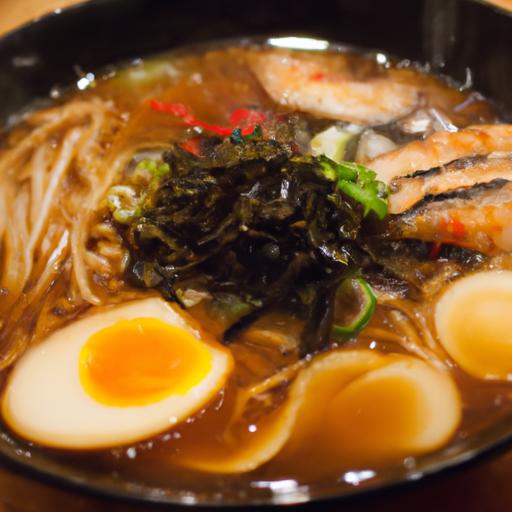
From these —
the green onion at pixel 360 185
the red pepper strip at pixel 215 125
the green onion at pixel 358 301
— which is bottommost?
the green onion at pixel 358 301

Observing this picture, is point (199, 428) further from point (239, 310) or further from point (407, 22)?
point (407, 22)

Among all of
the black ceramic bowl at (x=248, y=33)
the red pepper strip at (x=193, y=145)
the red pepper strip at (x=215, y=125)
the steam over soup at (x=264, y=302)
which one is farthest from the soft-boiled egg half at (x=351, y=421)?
the black ceramic bowl at (x=248, y=33)

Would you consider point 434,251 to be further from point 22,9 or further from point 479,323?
→ point 22,9

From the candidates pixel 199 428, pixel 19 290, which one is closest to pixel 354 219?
pixel 199 428

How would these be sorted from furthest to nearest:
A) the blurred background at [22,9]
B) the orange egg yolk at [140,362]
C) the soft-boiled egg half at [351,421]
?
the blurred background at [22,9]
the orange egg yolk at [140,362]
the soft-boiled egg half at [351,421]

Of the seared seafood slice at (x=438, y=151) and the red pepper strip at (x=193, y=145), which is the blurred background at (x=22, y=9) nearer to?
the red pepper strip at (x=193, y=145)

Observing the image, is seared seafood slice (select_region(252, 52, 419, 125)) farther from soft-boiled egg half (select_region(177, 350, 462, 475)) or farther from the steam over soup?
soft-boiled egg half (select_region(177, 350, 462, 475))
